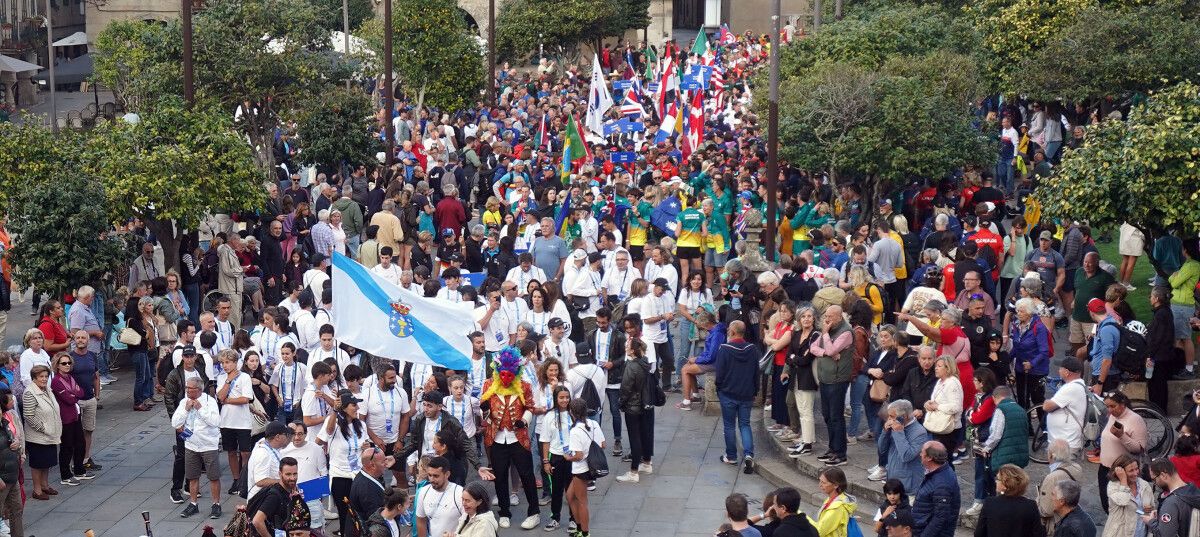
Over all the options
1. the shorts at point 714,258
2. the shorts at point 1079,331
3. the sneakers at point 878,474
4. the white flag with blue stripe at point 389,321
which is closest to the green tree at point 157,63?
the shorts at point 714,258

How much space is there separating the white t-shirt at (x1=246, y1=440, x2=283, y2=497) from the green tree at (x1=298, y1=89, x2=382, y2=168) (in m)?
14.7

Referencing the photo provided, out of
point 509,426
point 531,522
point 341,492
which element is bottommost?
point 531,522

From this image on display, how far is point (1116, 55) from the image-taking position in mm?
25219

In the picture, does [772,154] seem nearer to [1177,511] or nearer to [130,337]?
[130,337]

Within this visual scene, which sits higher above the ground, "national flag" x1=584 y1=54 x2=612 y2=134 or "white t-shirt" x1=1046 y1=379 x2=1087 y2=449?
"national flag" x1=584 y1=54 x2=612 y2=134

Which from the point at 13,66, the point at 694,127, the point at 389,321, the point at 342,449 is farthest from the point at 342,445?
the point at 13,66

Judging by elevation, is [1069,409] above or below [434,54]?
below

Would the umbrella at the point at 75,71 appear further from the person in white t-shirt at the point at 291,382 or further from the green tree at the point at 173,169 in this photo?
the person in white t-shirt at the point at 291,382

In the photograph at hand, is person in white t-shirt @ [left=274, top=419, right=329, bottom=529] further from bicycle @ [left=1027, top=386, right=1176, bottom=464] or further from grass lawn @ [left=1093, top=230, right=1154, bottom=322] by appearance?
grass lawn @ [left=1093, top=230, right=1154, bottom=322]

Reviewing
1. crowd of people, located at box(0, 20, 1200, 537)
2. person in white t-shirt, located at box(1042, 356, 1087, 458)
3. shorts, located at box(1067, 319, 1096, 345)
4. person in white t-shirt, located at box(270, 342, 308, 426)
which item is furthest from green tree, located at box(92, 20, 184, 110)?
person in white t-shirt, located at box(1042, 356, 1087, 458)

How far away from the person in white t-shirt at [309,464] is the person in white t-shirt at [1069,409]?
5.81 metres

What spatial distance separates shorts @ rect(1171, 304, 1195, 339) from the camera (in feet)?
47.4

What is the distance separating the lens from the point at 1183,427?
12.1 metres

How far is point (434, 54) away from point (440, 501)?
24820 mm
